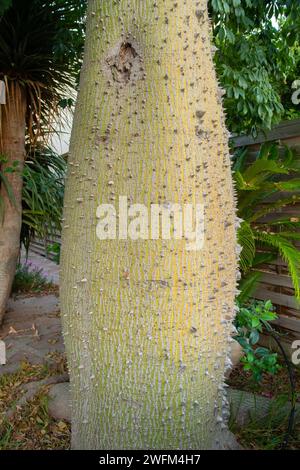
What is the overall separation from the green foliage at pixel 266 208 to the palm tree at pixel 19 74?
1821mm

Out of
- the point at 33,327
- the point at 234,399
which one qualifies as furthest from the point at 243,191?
the point at 33,327

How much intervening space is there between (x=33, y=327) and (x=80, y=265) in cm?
268

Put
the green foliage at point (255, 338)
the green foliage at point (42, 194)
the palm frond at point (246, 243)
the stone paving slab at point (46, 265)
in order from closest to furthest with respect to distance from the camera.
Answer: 1. the green foliage at point (255, 338)
2. the palm frond at point (246, 243)
3. the green foliage at point (42, 194)
4. the stone paving slab at point (46, 265)

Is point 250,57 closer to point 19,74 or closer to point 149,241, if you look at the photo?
point 149,241

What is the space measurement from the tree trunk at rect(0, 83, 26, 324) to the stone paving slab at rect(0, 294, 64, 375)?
13.7 inches

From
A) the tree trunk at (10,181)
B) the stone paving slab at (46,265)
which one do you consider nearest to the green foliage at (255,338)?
the tree trunk at (10,181)

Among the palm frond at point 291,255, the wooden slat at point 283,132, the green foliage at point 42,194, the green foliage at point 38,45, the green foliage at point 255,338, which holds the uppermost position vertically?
the green foliage at point 38,45

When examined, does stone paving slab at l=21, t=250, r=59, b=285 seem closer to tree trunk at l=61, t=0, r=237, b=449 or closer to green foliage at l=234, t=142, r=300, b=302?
green foliage at l=234, t=142, r=300, b=302

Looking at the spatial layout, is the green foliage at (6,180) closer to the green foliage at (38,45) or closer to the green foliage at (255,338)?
the green foliage at (38,45)

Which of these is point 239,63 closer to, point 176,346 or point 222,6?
point 222,6

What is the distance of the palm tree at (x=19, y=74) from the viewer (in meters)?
3.41

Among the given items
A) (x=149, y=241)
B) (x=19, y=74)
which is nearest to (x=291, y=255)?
(x=149, y=241)

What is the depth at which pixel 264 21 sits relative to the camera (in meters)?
2.92

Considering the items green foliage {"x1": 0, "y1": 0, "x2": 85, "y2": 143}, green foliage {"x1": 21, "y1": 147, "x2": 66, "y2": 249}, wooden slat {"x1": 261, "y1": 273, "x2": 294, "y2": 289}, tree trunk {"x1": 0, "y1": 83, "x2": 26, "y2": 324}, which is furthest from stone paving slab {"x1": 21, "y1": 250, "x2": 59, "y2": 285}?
wooden slat {"x1": 261, "y1": 273, "x2": 294, "y2": 289}
